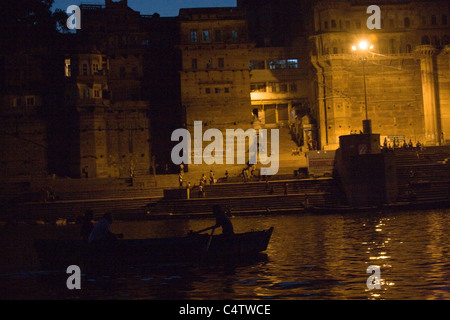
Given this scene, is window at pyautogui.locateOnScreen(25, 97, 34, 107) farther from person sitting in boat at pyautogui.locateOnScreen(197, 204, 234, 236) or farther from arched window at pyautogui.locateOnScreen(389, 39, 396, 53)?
person sitting in boat at pyautogui.locateOnScreen(197, 204, 234, 236)

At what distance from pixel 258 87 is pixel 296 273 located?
43726 millimetres

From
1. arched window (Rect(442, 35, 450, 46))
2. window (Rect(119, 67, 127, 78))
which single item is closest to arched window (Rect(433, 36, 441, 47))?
arched window (Rect(442, 35, 450, 46))

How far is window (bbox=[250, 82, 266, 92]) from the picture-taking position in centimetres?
6217

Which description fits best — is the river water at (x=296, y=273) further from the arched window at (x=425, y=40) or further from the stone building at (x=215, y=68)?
the arched window at (x=425, y=40)

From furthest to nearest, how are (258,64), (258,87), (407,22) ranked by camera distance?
(258,64) < (258,87) < (407,22)

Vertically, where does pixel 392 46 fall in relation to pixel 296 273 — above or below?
above

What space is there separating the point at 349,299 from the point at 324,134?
140 ft

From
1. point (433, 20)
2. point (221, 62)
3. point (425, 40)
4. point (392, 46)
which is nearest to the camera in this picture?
point (221, 62)

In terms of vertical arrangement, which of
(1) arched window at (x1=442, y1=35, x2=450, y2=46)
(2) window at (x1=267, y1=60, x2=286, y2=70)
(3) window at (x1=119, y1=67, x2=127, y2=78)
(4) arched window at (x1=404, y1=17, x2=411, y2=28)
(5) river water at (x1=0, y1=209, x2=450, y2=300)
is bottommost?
(5) river water at (x1=0, y1=209, x2=450, y2=300)

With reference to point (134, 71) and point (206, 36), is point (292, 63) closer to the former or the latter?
point (206, 36)

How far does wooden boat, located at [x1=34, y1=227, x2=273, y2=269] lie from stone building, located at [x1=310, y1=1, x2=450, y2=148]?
121 feet

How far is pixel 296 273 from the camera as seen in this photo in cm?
1970

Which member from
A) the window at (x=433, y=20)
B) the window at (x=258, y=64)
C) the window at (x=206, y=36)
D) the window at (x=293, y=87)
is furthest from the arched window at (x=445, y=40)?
the window at (x=206, y=36)

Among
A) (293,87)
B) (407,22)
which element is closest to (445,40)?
(407,22)
